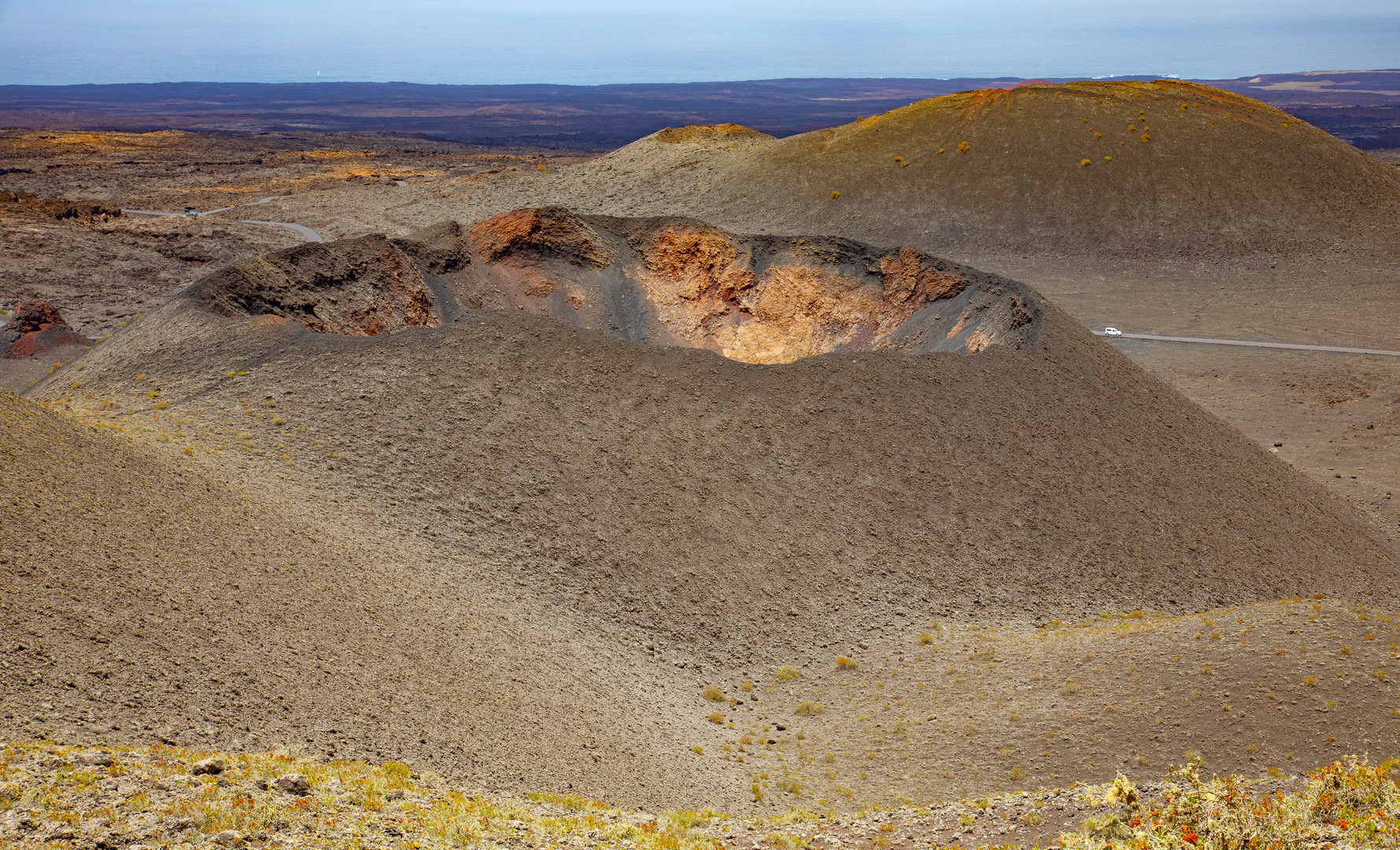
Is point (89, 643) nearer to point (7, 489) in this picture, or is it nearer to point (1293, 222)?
point (7, 489)

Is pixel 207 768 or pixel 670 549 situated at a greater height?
pixel 207 768

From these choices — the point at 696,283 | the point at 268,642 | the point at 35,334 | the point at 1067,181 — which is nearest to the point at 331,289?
the point at 696,283

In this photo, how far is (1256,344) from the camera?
111ft

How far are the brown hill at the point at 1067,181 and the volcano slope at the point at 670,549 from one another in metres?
30.7

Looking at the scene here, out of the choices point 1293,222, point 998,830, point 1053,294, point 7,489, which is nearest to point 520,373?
point 7,489

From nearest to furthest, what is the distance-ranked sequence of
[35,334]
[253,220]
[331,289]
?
[331,289] → [35,334] → [253,220]

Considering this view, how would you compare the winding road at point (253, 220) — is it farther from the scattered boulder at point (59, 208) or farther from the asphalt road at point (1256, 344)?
the asphalt road at point (1256, 344)

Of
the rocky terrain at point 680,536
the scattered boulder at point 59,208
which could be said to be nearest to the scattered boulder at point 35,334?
the rocky terrain at point 680,536

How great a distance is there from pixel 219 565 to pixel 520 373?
6780 mm

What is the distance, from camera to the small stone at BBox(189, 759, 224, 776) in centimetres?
684

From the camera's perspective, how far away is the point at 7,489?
10.3m

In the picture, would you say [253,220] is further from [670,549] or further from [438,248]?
[670,549]

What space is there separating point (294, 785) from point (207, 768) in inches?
27.3

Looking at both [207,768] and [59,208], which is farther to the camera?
[59,208]
